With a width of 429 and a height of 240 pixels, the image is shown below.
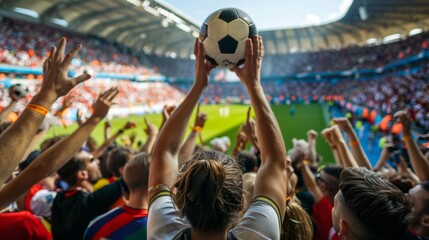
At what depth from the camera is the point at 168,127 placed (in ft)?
6.08

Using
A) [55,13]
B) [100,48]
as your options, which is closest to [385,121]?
[55,13]

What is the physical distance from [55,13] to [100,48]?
9.05 m

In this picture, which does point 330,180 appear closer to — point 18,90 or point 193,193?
point 193,193

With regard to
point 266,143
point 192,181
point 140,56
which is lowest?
point 192,181

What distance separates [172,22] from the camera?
3644 centimetres

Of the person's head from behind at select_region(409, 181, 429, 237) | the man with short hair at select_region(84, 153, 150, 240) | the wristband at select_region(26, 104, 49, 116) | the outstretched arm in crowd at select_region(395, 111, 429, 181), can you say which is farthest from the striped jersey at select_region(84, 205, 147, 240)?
the outstretched arm in crowd at select_region(395, 111, 429, 181)

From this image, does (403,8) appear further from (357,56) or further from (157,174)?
(157,174)

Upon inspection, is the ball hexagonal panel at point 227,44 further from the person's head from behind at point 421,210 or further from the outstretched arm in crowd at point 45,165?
the person's head from behind at point 421,210

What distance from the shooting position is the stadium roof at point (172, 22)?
2993 cm

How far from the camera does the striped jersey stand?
2105 millimetres

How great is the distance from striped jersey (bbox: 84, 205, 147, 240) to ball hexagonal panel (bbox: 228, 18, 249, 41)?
164 cm

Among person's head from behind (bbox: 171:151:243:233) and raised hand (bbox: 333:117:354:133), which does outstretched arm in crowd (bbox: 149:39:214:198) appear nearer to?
person's head from behind (bbox: 171:151:243:233)

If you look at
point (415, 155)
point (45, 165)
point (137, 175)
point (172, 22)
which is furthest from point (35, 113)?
point (172, 22)

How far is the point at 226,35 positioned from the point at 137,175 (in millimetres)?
1406
